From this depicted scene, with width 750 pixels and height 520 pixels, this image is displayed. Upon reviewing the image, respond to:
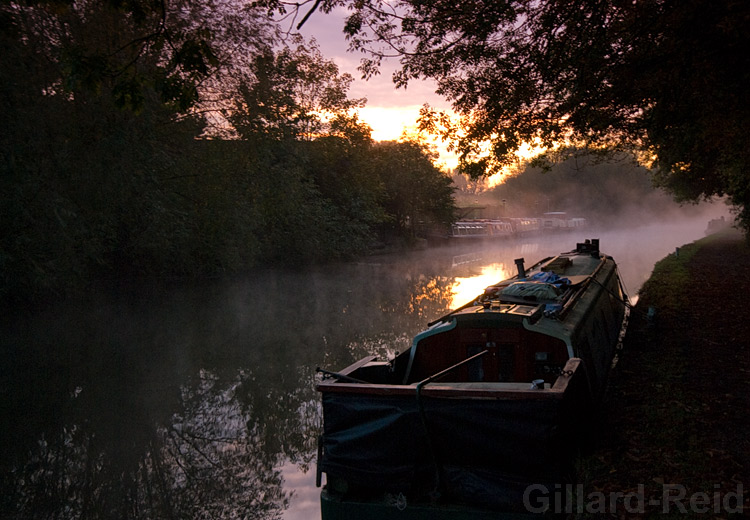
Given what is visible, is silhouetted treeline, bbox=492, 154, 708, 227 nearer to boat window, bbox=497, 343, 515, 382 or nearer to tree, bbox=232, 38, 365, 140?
tree, bbox=232, 38, 365, 140

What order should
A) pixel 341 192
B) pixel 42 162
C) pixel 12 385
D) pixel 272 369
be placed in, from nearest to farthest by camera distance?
pixel 12 385
pixel 272 369
pixel 42 162
pixel 341 192

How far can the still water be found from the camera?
7.89 meters

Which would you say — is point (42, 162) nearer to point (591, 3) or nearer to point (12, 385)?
point (12, 385)

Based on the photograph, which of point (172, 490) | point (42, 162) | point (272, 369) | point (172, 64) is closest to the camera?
point (172, 64)

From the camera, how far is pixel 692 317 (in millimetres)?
13898

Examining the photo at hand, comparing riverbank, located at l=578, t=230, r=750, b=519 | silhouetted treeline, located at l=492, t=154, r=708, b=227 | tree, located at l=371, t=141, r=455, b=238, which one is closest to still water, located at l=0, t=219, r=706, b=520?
riverbank, located at l=578, t=230, r=750, b=519

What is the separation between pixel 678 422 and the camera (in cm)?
716

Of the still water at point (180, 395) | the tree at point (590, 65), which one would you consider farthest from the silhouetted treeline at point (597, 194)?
the tree at point (590, 65)

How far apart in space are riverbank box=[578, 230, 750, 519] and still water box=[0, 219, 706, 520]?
3.84m

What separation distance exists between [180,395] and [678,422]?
9.01 metres

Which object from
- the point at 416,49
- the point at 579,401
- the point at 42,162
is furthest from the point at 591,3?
the point at 42,162

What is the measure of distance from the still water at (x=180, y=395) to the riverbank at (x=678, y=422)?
3845mm

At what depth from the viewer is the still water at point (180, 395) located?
7.89 metres

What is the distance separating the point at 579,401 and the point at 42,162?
14114 mm
